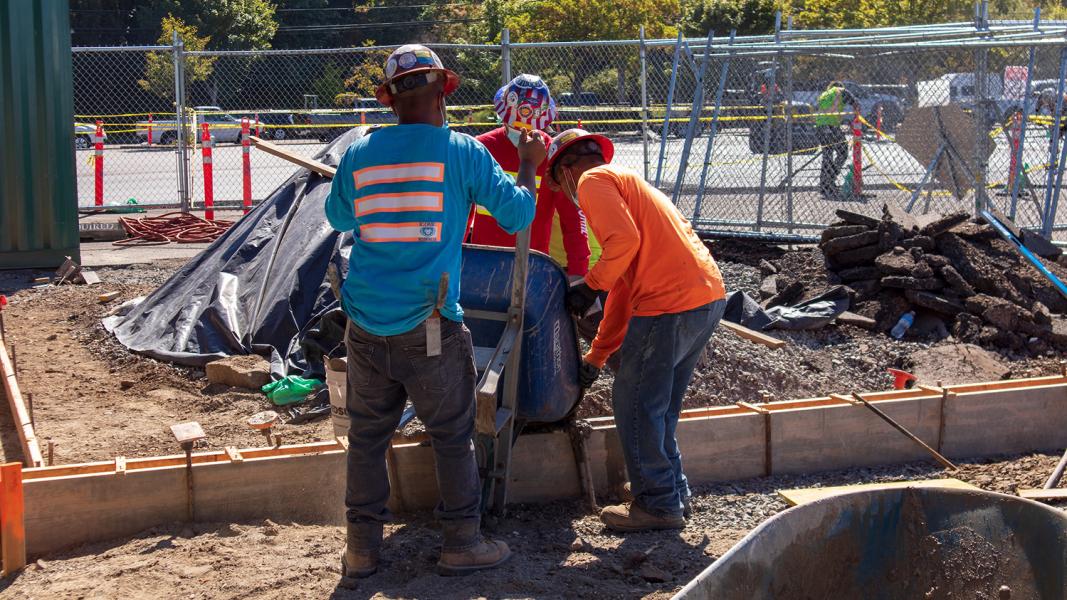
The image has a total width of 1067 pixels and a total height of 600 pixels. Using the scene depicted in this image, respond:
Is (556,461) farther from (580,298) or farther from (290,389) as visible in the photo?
(290,389)

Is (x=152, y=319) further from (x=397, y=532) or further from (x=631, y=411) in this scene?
(x=631, y=411)

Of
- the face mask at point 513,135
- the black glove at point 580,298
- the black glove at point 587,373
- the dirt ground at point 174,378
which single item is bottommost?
the dirt ground at point 174,378

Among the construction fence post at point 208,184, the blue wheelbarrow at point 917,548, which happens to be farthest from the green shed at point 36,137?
the blue wheelbarrow at point 917,548

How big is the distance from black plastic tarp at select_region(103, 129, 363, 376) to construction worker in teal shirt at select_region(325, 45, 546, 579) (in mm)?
2843

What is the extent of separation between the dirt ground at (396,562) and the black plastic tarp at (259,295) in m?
2.47

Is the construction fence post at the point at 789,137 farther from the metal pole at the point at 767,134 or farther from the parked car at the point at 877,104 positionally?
the parked car at the point at 877,104

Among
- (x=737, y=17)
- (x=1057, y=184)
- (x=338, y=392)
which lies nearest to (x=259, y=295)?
(x=338, y=392)

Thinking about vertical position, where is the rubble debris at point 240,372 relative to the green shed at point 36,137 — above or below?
below

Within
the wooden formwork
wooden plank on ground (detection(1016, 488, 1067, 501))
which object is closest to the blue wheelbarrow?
A: wooden plank on ground (detection(1016, 488, 1067, 501))

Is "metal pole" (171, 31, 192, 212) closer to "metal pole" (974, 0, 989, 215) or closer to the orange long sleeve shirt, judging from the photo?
"metal pole" (974, 0, 989, 215)

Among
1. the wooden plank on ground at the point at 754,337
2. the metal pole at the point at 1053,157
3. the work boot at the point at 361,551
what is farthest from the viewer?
the metal pole at the point at 1053,157

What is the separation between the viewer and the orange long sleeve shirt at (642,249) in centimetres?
430

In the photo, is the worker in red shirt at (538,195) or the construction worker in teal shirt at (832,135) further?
the construction worker in teal shirt at (832,135)

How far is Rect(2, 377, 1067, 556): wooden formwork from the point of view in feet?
14.2
